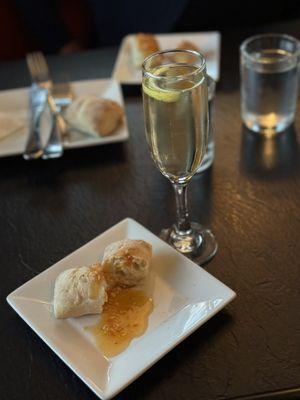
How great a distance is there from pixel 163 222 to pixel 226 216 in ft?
0.31

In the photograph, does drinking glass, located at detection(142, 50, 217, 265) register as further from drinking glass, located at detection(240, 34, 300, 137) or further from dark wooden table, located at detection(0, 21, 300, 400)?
drinking glass, located at detection(240, 34, 300, 137)

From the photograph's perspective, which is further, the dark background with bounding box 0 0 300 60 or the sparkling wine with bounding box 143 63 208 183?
the dark background with bounding box 0 0 300 60

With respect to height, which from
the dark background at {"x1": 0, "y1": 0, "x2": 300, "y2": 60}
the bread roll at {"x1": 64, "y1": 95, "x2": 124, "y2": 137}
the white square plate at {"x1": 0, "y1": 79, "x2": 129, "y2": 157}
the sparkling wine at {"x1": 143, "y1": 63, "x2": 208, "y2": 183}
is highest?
the sparkling wine at {"x1": 143, "y1": 63, "x2": 208, "y2": 183}

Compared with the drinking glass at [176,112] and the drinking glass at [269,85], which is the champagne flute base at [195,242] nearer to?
the drinking glass at [176,112]

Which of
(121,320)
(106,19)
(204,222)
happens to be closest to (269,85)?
(204,222)

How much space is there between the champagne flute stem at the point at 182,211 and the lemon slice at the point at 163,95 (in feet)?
0.46

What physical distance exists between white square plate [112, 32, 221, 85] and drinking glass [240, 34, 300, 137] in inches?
6.2

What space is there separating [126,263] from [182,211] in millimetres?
137

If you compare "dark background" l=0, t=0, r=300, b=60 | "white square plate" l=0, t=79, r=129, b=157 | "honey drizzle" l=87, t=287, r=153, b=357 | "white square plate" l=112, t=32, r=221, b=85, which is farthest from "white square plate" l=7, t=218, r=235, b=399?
"dark background" l=0, t=0, r=300, b=60

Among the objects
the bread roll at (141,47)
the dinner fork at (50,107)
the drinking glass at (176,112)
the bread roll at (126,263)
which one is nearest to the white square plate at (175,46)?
the bread roll at (141,47)

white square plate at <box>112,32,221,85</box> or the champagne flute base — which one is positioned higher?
white square plate at <box>112,32,221,85</box>

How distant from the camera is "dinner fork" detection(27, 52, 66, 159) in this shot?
988 millimetres

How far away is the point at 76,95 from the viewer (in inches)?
45.6

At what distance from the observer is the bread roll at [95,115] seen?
100 centimetres
